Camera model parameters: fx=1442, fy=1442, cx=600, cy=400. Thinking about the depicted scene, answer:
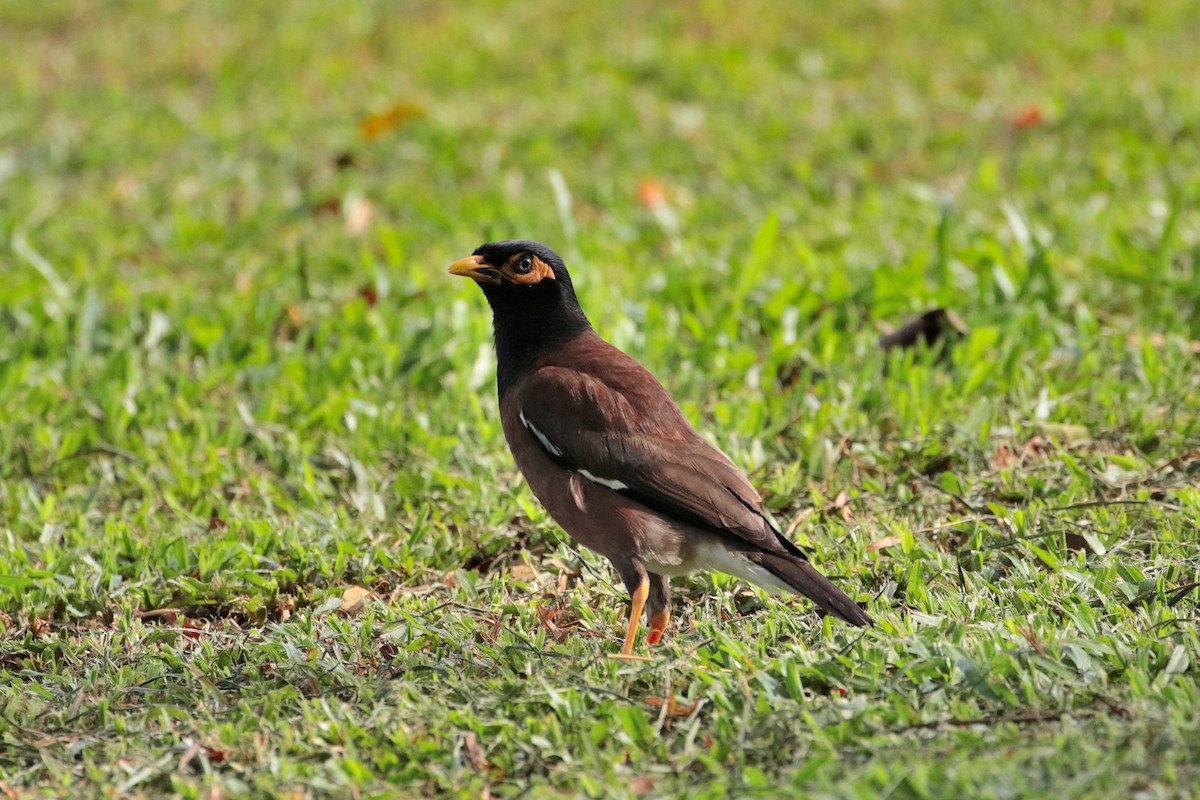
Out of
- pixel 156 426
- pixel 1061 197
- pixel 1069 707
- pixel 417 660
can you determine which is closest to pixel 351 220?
pixel 156 426

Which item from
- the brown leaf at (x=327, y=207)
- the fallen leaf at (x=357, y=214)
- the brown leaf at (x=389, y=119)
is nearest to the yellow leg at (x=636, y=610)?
the fallen leaf at (x=357, y=214)

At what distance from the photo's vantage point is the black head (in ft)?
16.4

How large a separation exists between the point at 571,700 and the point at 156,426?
303 centimetres

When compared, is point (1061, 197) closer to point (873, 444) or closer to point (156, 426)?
point (873, 444)

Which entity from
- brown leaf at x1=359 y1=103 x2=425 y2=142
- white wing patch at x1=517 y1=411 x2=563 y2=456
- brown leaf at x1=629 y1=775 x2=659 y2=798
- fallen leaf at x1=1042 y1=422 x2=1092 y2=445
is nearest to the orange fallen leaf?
fallen leaf at x1=1042 y1=422 x2=1092 y2=445

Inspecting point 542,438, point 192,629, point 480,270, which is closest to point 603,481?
point 542,438

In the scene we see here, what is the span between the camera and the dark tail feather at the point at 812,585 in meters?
4.07

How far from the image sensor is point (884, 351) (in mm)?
6371

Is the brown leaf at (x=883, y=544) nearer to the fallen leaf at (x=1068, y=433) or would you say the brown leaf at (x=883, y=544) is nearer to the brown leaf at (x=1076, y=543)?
the brown leaf at (x=1076, y=543)

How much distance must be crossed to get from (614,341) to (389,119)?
13.2 feet

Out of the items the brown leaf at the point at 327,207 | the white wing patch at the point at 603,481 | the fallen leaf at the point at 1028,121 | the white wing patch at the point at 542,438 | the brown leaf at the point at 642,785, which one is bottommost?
the brown leaf at the point at 642,785

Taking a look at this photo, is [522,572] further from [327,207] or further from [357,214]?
[327,207]

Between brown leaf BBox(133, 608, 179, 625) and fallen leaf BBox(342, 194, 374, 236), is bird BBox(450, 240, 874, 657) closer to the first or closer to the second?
brown leaf BBox(133, 608, 179, 625)

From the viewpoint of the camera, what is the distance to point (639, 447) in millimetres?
4578
